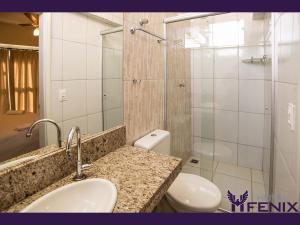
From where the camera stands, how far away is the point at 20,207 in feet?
2.30

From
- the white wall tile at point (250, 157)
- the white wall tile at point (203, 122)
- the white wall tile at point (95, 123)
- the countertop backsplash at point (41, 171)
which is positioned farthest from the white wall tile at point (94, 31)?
the white wall tile at point (250, 157)

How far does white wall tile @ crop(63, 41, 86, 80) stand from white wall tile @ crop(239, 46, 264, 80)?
74.6 inches

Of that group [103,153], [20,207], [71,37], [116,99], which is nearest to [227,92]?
[116,99]

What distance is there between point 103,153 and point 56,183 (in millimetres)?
342

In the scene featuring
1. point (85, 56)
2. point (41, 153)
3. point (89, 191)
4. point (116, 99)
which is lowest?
point (89, 191)

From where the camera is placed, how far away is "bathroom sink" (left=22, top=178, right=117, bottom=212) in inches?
28.3

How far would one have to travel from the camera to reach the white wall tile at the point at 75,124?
3.21 feet

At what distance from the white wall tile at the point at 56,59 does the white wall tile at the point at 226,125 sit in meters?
1.96

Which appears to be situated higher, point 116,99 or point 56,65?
point 56,65

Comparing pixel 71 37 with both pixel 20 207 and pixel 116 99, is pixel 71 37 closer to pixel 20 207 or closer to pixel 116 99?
pixel 116 99

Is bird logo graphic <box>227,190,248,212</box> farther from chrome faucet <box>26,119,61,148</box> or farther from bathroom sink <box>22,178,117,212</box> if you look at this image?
chrome faucet <box>26,119,61,148</box>

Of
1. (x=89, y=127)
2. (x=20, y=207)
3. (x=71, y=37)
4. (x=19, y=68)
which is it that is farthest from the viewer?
(x=89, y=127)

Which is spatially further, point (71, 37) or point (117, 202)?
point (71, 37)

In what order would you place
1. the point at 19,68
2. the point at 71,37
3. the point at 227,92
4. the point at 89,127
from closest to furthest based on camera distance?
the point at 19,68, the point at 71,37, the point at 89,127, the point at 227,92
